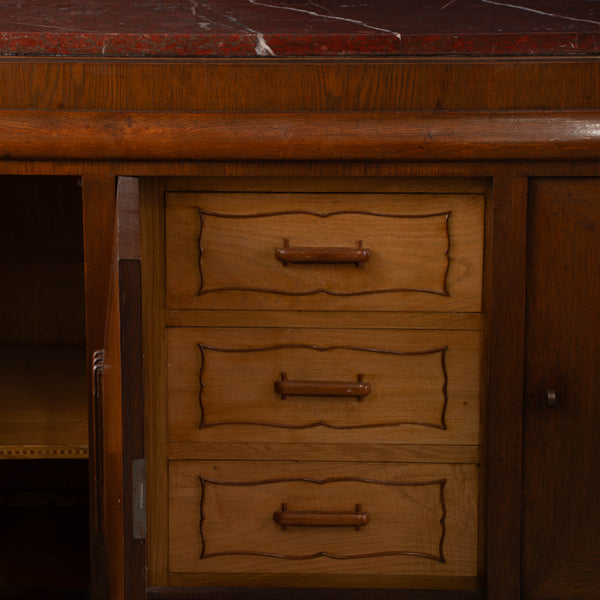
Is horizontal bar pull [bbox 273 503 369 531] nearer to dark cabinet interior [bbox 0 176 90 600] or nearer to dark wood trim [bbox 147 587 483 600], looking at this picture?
dark wood trim [bbox 147 587 483 600]

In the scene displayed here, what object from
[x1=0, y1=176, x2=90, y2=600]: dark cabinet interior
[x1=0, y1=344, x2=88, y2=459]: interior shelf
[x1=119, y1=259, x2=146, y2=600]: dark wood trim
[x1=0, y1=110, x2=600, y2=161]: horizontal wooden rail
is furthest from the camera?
[x1=0, y1=176, x2=90, y2=600]: dark cabinet interior

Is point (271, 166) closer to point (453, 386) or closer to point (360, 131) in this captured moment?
point (360, 131)

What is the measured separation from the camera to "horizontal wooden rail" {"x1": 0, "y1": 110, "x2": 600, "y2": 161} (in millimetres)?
854

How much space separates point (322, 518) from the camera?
0.92 metres

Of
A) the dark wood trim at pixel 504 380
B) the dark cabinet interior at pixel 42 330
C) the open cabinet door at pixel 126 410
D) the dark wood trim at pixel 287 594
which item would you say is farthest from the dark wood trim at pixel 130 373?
the dark cabinet interior at pixel 42 330

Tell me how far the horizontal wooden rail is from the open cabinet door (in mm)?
170

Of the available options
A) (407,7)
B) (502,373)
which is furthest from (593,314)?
(407,7)

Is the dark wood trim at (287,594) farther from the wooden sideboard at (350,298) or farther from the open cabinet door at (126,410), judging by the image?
the open cabinet door at (126,410)

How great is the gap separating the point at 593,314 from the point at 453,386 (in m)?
0.18

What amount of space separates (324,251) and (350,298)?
0.21 feet

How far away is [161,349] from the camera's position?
0.91 m

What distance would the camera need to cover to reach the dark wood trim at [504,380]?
88cm

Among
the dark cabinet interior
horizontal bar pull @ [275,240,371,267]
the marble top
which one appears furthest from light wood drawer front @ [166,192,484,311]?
the dark cabinet interior

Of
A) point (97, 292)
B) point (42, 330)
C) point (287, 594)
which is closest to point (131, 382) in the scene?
point (97, 292)
